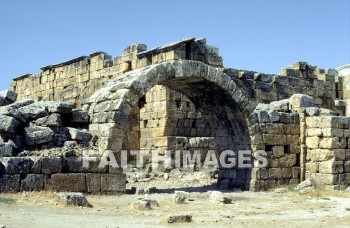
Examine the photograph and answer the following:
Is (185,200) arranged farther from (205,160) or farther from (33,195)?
(205,160)

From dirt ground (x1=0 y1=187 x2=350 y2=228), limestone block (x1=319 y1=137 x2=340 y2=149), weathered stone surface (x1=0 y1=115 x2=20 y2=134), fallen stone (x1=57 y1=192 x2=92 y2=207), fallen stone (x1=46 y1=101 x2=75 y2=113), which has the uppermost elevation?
fallen stone (x1=46 y1=101 x2=75 y2=113)

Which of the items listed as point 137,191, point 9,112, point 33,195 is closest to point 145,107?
point 137,191

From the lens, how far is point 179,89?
13.1 metres

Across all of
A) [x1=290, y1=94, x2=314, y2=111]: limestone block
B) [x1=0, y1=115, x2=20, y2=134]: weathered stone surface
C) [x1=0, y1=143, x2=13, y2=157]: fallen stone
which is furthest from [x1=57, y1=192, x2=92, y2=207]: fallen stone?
[x1=290, y1=94, x2=314, y2=111]: limestone block

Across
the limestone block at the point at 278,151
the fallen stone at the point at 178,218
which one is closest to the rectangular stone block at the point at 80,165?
the fallen stone at the point at 178,218

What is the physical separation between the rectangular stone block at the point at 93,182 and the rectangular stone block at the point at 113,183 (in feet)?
0.29

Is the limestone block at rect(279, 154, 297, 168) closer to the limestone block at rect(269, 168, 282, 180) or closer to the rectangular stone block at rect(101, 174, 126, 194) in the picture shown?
the limestone block at rect(269, 168, 282, 180)

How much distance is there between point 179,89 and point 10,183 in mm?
5667

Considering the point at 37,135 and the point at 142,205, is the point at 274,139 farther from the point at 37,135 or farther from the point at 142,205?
the point at 37,135

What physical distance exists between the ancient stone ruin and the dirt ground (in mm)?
772

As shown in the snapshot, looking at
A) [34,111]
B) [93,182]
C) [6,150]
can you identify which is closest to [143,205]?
[93,182]

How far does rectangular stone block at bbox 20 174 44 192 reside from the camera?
898 centimetres

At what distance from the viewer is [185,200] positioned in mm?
9742

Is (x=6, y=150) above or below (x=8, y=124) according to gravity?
below
